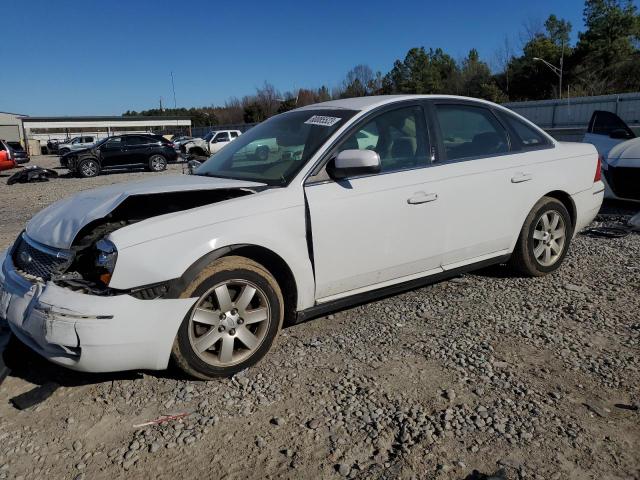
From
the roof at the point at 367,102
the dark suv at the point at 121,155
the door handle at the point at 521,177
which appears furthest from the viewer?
the dark suv at the point at 121,155

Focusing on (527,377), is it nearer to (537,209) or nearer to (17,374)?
(537,209)

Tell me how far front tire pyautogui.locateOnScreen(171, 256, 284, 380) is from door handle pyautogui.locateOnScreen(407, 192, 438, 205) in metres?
1.18

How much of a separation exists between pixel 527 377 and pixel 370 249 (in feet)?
4.11

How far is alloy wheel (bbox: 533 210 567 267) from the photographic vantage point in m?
4.67

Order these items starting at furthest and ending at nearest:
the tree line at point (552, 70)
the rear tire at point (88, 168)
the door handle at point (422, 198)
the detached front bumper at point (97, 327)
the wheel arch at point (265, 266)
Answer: the tree line at point (552, 70) → the rear tire at point (88, 168) → the door handle at point (422, 198) → the wheel arch at point (265, 266) → the detached front bumper at point (97, 327)

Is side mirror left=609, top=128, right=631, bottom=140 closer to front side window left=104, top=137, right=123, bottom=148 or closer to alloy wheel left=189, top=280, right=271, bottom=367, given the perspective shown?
alloy wheel left=189, top=280, right=271, bottom=367

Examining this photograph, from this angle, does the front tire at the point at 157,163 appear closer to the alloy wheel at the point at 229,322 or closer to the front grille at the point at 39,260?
the front grille at the point at 39,260

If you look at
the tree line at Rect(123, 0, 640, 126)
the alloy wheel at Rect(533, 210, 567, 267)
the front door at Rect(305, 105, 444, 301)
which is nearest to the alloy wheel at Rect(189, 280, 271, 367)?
the front door at Rect(305, 105, 444, 301)

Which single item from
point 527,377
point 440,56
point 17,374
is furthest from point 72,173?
point 440,56

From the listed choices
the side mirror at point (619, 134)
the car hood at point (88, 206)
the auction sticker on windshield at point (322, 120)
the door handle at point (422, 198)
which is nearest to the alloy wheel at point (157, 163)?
the side mirror at point (619, 134)

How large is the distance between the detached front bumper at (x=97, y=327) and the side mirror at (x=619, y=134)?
7616mm

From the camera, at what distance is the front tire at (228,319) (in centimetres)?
299

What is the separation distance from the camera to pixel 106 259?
2.80 meters

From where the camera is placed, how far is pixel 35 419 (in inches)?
112
